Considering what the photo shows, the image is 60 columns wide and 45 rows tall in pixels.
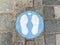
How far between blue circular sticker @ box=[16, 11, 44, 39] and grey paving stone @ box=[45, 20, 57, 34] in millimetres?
90

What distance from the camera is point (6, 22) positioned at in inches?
141

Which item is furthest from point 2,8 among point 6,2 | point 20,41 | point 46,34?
point 46,34

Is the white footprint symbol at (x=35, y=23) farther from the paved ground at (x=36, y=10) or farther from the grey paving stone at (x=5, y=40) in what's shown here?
the grey paving stone at (x=5, y=40)

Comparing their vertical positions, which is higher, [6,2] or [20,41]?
[6,2]

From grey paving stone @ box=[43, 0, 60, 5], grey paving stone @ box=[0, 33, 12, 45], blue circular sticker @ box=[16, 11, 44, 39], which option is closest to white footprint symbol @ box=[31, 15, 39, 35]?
blue circular sticker @ box=[16, 11, 44, 39]

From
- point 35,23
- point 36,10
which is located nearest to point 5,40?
point 35,23

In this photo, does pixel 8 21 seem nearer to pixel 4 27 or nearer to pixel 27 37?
pixel 4 27

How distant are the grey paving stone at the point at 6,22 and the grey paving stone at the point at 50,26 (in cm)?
58

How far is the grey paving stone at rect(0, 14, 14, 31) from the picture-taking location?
3.57m

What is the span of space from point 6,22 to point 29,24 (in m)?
0.39

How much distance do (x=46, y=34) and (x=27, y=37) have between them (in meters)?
0.32

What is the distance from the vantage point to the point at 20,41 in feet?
11.5

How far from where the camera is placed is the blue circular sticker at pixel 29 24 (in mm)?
3516

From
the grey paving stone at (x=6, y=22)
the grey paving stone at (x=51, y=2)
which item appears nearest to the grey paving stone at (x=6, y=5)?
the grey paving stone at (x=6, y=22)
